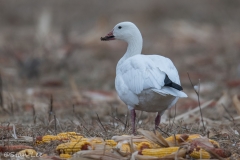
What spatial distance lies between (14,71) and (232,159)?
8.59m

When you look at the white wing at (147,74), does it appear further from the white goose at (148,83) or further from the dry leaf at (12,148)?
the dry leaf at (12,148)

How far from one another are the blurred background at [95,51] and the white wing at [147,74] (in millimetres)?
696

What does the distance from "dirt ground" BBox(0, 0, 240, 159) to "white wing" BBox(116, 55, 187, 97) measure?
50cm

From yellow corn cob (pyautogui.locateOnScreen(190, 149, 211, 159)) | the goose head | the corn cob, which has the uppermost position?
the goose head

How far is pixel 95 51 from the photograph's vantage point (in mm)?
15312

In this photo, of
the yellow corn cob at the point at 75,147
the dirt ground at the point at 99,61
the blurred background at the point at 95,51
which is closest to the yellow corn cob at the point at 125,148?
the yellow corn cob at the point at 75,147

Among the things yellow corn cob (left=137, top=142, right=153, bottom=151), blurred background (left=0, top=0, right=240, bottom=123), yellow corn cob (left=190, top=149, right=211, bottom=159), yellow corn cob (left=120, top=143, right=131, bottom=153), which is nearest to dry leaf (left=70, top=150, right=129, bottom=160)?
yellow corn cob (left=120, top=143, right=131, bottom=153)

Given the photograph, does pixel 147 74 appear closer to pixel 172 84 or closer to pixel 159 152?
pixel 172 84

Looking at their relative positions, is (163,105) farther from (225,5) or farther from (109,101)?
(225,5)

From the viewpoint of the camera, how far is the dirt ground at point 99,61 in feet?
23.6

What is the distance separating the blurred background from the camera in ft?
30.3

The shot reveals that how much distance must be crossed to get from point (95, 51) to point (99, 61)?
1.03 meters

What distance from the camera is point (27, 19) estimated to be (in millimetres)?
21594

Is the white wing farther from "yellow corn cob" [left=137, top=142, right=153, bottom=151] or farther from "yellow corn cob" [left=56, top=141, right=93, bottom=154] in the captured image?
"yellow corn cob" [left=56, top=141, right=93, bottom=154]
